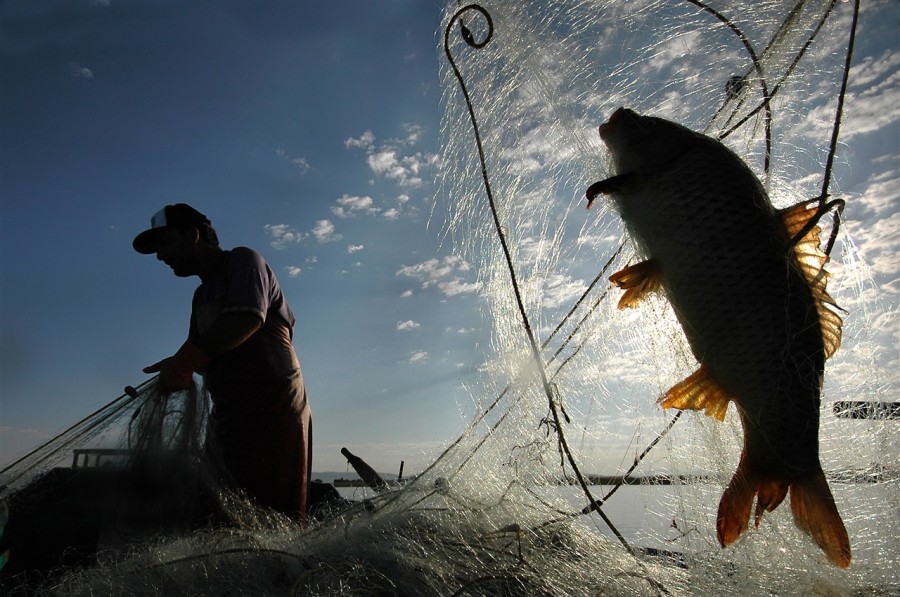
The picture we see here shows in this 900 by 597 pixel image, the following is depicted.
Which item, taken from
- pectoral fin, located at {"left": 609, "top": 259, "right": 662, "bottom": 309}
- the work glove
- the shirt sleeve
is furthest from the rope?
the work glove

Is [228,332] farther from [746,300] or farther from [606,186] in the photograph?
[746,300]

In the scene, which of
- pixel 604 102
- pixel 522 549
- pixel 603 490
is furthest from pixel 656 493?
pixel 604 102

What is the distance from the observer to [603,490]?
2666 millimetres

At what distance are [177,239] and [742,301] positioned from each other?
298 centimetres

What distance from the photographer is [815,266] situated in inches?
73.5

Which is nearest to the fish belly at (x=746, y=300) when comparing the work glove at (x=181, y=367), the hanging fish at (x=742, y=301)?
the hanging fish at (x=742, y=301)

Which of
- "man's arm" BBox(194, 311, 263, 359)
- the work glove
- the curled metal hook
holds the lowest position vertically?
the work glove

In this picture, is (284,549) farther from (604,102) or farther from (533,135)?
(604,102)

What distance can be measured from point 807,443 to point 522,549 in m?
1.01

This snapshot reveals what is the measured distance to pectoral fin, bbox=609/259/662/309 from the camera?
6.36 feet

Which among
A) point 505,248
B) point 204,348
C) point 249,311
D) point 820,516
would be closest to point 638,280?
point 505,248

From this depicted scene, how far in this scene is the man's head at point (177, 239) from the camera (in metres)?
3.19

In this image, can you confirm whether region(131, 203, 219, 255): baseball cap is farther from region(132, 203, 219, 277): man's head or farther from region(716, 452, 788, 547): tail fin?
region(716, 452, 788, 547): tail fin

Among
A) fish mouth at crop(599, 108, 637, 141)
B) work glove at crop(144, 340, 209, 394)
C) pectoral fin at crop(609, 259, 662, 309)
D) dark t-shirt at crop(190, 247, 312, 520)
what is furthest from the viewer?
dark t-shirt at crop(190, 247, 312, 520)
